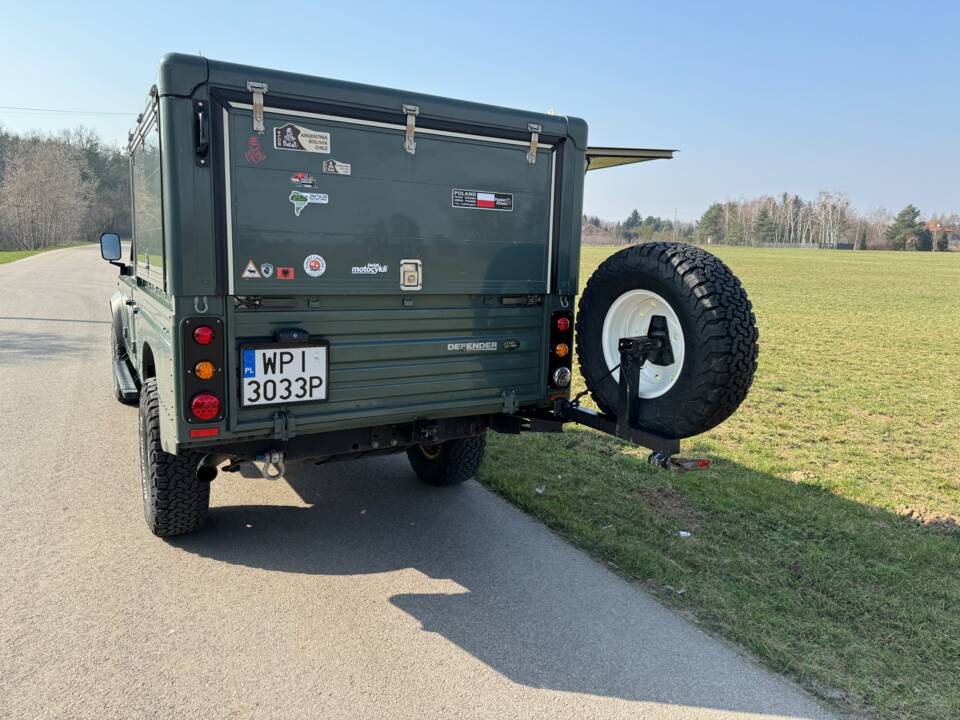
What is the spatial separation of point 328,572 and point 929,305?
2715 cm

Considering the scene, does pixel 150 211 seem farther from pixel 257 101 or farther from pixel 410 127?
pixel 410 127

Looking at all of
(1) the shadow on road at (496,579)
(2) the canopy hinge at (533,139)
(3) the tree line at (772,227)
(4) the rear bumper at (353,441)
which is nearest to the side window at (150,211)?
(4) the rear bumper at (353,441)

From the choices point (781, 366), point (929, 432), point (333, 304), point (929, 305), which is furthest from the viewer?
point (929, 305)

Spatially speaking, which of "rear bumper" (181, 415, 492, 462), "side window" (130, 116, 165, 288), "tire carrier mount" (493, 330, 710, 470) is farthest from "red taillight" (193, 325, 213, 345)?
"tire carrier mount" (493, 330, 710, 470)

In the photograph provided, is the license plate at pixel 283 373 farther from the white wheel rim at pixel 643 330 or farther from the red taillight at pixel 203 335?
the white wheel rim at pixel 643 330

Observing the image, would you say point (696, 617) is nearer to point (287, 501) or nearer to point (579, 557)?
point (579, 557)

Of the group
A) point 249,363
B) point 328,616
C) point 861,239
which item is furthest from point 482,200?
point 861,239

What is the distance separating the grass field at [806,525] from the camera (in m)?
3.27

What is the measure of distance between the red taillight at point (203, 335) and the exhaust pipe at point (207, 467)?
742 mm

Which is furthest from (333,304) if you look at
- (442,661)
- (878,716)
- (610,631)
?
(878,716)

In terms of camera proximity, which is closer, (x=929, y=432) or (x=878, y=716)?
(x=878, y=716)

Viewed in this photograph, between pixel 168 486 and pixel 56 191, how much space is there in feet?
254

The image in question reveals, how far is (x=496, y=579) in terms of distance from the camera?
3936 millimetres

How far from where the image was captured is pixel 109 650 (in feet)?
10.2
